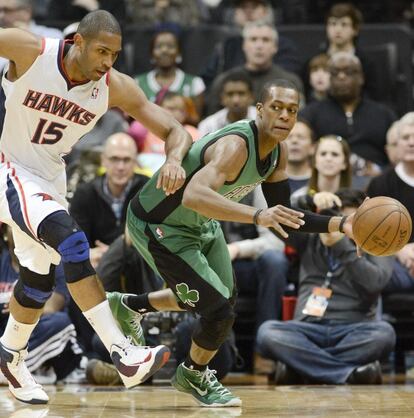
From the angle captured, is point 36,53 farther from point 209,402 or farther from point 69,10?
point 69,10

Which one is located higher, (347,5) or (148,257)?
(347,5)

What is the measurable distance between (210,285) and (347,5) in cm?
550

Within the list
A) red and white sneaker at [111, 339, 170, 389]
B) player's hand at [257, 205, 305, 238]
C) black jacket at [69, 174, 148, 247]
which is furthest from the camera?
black jacket at [69, 174, 148, 247]

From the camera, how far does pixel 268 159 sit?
19.8 ft

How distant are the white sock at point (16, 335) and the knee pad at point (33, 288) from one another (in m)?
0.12

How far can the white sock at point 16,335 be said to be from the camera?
19.9 ft

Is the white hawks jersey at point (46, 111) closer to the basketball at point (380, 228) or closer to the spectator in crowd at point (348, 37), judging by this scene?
the basketball at point (380, 228)

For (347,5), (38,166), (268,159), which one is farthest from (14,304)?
(347,5)

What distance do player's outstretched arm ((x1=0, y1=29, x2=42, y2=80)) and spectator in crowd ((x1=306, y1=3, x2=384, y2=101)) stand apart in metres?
5.24

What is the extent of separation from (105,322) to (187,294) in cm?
56

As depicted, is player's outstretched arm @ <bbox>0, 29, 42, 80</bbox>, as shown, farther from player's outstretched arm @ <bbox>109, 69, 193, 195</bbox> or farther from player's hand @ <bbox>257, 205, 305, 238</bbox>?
player's hand @ <bbox>257, 205, 305, 238</bbox>

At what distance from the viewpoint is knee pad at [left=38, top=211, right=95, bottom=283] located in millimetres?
5504

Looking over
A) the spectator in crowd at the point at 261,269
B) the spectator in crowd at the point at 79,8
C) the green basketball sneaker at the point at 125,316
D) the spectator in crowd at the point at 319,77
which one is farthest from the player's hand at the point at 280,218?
the spectator in crowd at the point at 79,8

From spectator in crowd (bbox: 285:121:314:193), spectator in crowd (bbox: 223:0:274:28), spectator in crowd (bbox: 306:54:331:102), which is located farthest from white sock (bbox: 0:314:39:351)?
spectator in crowd (bbox: 223:0:274:28)
